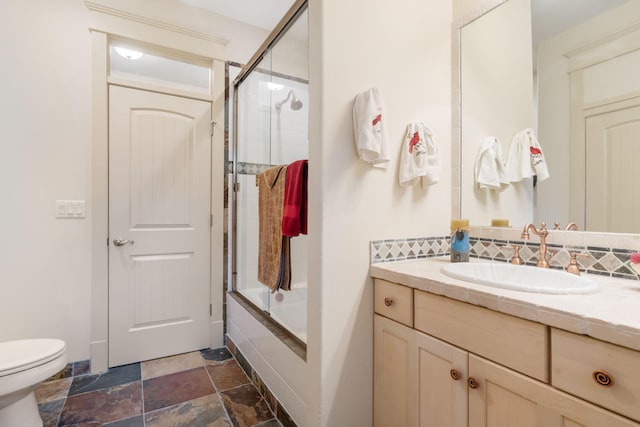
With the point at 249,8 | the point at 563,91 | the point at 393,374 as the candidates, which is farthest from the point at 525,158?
the point at 249,8

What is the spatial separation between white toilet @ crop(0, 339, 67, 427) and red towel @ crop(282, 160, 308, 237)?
4.32 ft

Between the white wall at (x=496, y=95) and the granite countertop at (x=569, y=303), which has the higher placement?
the white wall at (x=496, y=95)

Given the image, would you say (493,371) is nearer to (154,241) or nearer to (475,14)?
(475,14)

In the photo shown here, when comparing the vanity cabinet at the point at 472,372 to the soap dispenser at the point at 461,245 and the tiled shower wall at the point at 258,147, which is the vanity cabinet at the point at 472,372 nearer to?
the soap dispenser at the point at 461,245

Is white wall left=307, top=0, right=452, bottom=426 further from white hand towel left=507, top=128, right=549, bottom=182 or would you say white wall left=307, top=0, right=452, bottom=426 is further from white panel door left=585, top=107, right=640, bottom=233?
white panel door left=585, top=107, right=640, bottom=233

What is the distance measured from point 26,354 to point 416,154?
2135 millimetres

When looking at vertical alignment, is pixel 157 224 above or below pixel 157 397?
above

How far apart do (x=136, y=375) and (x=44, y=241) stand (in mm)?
1082

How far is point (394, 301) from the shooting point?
124 centimetres

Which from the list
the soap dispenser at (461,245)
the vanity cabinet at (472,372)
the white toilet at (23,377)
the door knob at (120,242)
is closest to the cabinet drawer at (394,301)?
the vanity cabinet at (472,372)

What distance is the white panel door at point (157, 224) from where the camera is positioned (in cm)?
212

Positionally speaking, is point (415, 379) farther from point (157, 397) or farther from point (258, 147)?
point (258, 147)

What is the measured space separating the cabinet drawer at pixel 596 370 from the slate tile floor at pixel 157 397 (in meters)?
1.41

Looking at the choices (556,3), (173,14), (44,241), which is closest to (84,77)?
(173,14)
